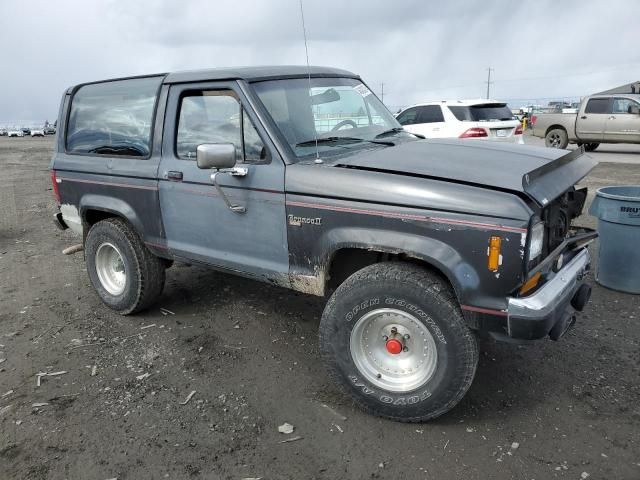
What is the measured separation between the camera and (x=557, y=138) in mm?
16984

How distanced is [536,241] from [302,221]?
1.35 m

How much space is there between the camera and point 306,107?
3.66 meters

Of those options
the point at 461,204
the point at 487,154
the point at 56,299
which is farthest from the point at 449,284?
the point at 56,299

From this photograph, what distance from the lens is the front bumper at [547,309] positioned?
261cm

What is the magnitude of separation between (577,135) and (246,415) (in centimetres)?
1628

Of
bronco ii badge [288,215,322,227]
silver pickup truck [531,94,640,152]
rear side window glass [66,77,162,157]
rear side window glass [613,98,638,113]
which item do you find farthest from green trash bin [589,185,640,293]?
rear side window glass [613,98,638,113]

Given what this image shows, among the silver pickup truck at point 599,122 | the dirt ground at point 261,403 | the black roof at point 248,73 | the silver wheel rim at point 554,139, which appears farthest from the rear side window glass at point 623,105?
the black roof at point 248,73

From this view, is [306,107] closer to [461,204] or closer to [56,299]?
[461,204]

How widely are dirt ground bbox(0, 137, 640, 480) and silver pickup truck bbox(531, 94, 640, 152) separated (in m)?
13.0

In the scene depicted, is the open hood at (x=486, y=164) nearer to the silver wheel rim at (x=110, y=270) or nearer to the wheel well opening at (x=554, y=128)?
the silver wheel rim at (x=110, y=270)

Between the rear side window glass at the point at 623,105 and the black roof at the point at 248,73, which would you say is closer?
the black roof at the point at 248,73

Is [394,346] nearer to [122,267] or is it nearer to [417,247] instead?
[417,247]

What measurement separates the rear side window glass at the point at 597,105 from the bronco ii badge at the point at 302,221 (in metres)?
15.8

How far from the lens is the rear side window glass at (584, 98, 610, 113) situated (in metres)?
15.9
